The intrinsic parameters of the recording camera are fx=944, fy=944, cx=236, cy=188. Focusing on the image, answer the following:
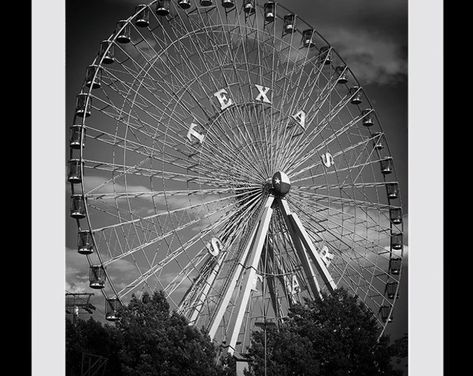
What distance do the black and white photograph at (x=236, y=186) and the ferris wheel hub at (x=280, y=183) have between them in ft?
0.10

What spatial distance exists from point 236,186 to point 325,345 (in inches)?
162

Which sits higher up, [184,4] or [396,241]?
[184,4]

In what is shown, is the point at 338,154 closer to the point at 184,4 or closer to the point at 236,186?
the point at 236,186

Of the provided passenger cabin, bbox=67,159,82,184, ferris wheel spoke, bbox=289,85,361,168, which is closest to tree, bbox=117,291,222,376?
passenger cabin, bbox=67,159,82,184

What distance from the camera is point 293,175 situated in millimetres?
21984

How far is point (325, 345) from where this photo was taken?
19234 millimetres

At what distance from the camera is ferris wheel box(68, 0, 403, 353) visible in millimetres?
18516

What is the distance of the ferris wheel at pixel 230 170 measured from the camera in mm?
18516

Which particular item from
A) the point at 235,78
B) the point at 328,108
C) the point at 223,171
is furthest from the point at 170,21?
the point at 328,108
